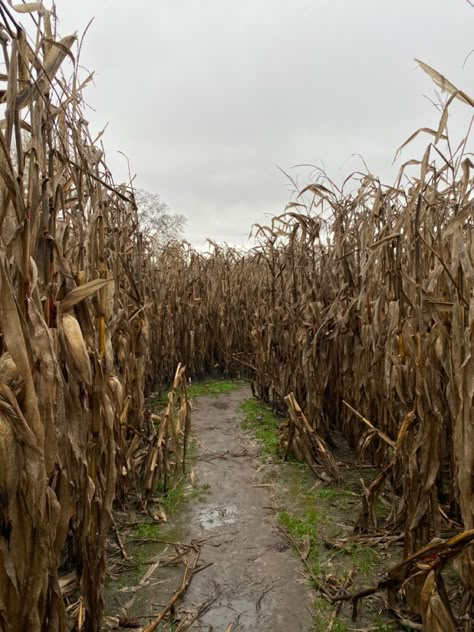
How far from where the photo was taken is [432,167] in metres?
2.42

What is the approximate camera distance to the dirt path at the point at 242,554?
213 cm

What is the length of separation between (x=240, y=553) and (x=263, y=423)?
8.16ft

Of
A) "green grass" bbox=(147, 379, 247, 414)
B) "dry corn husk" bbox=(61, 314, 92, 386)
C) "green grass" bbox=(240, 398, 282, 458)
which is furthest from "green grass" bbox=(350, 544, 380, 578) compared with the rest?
"green grass" bbox=(147, 379, 247, 414)

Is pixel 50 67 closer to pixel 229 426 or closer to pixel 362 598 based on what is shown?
pixel 362 598

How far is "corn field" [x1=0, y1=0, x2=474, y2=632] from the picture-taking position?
3.95 ft

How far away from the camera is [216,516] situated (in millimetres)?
3150

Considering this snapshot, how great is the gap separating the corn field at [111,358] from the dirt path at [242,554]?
0.45m

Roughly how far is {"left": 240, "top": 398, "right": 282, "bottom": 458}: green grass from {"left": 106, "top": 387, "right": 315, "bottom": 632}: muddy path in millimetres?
273

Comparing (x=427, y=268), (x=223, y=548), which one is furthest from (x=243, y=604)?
(x=427, y=268)

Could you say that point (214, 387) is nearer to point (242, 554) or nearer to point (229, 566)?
point (242, 554)

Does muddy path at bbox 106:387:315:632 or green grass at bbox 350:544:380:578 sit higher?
green grass at bbox 350:544:380:578

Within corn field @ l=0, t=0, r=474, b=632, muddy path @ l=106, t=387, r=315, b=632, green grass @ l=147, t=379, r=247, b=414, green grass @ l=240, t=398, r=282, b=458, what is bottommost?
muddy path @ l=106, t=387, r=315, b=632

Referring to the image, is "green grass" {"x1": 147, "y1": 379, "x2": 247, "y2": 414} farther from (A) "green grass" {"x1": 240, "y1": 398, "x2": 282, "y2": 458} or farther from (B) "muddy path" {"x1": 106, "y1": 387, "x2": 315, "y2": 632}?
(B) "muddy path" {"x1": 106, "y1": 387, "x2": 315, "y2": 632}

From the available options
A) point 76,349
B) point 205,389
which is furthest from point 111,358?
point 205,389
